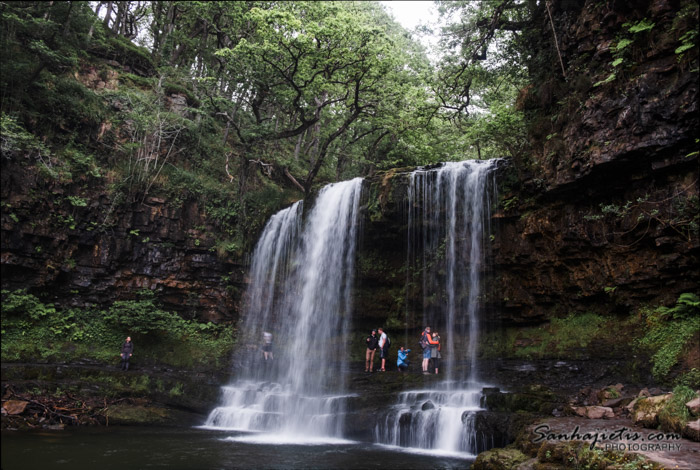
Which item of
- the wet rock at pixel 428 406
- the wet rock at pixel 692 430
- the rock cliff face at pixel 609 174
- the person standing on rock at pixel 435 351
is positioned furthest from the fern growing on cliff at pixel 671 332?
the person standing on rock at pixel 435 351

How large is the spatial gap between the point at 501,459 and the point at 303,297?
10115 mm

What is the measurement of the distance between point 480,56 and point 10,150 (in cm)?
1521

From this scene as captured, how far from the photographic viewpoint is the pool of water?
664cm

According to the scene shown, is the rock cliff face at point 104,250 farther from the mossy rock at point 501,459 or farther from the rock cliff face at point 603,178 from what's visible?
the mossy rock at point 501,459

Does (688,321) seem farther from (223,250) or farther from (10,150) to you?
(10,150)

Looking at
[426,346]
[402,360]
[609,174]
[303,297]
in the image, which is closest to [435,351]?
[426,346]

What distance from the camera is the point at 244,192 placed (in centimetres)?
1823

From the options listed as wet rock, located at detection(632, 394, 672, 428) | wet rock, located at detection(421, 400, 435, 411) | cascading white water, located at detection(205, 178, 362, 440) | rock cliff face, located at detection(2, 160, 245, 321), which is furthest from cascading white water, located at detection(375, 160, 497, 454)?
rock cliff face, located at detection(2, 160, 245, 321)

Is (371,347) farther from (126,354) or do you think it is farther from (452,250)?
(126,354)

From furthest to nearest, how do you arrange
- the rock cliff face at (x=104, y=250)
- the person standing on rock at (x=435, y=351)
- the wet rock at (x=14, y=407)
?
the rock cliff face at (x=104, y=250)
the person standing on rock at (x=435, y=351)
the wet rock at (x=14, y=407)

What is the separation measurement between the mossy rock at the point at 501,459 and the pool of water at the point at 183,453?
107 cm

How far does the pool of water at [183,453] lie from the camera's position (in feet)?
21.8

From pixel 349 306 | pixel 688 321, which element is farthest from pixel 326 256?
pixel 688 321

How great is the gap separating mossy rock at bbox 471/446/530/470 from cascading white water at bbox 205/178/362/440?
22.2 feet
